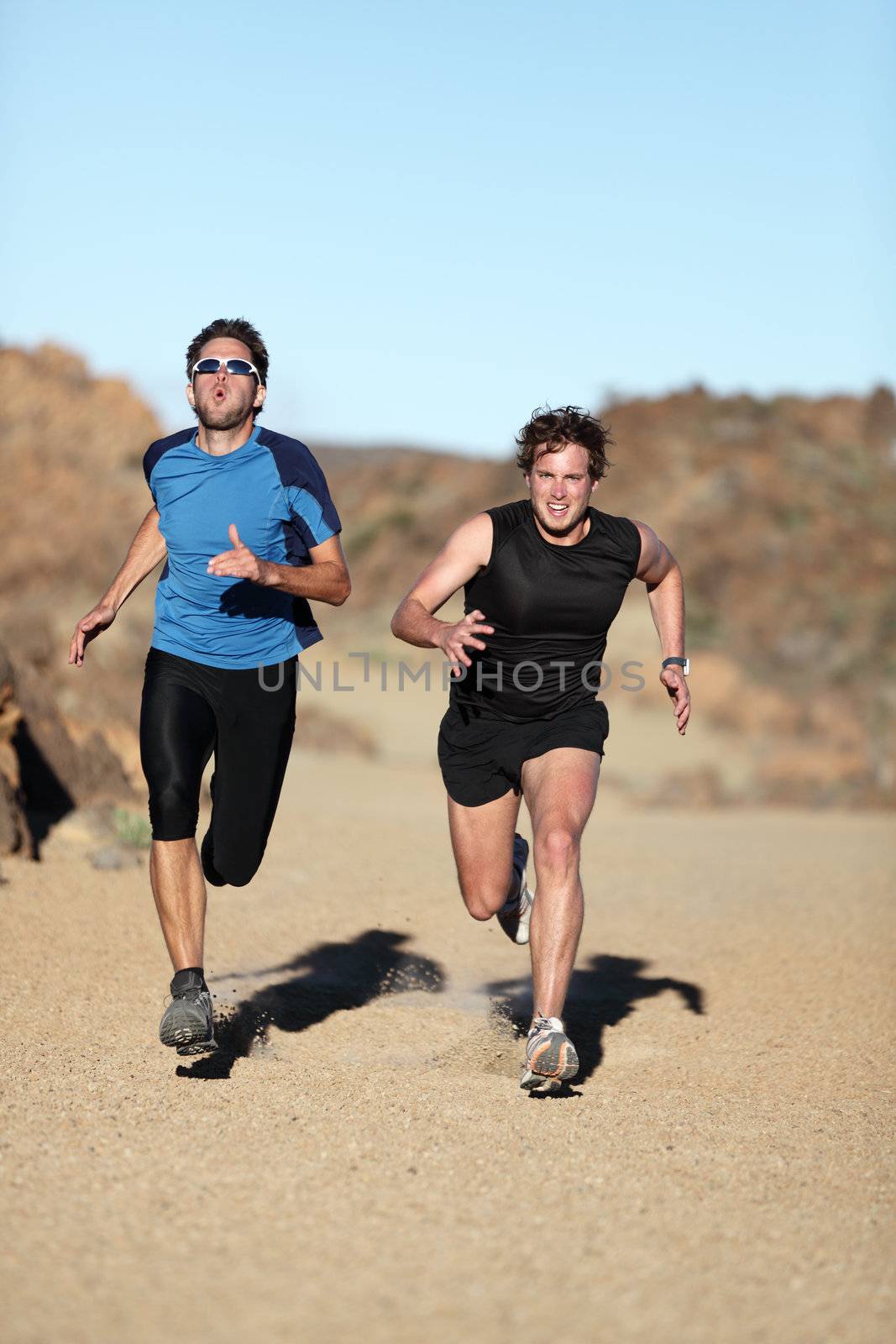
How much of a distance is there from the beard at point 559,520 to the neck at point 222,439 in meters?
1.00

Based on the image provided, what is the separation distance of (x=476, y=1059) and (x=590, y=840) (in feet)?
21.3

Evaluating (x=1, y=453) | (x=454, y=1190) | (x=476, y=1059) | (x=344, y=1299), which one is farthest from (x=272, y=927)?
(x=1, y=453)

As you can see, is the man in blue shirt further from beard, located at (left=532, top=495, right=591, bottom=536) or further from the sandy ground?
the sandy ground

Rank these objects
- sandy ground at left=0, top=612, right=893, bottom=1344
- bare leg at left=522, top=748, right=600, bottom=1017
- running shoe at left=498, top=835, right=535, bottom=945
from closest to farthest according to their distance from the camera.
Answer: sandy ground at left=0, top=612, right=893, bottom=1344 → bare leg at left=522, top=748, right=600, bottom=1017 → running shoe at left=498, top=835, right=535, bottom=945

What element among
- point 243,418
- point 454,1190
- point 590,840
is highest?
point 243,418

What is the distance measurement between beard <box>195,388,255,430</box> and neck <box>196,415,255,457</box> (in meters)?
0.01

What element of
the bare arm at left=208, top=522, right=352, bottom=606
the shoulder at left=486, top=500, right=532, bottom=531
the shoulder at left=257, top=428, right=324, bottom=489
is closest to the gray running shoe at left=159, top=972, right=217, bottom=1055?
the bare arm at left=208, top=522, right=352, bottom=606

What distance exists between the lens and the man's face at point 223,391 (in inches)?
200

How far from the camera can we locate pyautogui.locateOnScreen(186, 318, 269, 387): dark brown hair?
517 cm

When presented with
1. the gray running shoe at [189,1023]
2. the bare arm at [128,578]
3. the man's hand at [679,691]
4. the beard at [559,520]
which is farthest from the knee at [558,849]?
the bare arm at [128,578]

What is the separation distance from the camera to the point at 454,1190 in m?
3.69

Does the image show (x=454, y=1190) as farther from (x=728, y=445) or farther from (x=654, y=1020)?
(x=728, y=445)

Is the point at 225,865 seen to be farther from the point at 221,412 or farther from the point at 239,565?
the point at 221,412

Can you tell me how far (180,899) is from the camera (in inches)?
191
